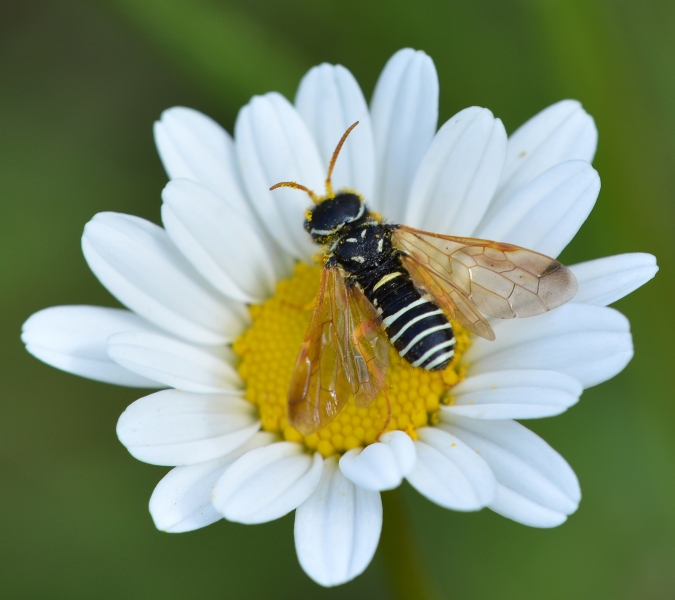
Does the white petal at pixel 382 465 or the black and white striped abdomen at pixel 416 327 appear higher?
the black and white striped abdomen at pixel 416 327

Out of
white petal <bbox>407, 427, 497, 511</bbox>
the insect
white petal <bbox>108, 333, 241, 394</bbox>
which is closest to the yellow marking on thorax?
the insect

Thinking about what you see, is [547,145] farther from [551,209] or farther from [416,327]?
[416,327]

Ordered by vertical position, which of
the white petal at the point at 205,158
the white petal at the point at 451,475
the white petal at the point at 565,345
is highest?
the white petal at the point at 205,158

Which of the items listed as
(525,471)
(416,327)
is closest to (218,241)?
(416,327)

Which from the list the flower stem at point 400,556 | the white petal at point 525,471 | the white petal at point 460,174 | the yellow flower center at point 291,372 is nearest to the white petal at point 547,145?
the white petal at point 460,174

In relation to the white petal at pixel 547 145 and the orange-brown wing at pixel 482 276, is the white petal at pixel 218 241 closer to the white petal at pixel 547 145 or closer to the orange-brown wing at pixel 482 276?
the orange-brown wing at pixel 482 276

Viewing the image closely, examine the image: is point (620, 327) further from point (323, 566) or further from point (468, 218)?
point (323, 566)

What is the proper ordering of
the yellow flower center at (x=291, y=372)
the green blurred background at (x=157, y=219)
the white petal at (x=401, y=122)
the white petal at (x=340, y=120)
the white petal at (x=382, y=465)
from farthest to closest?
the green blurred background at (x=157, y=219), the white petal at (x=340, y=120), the white petal at (x=401, y=122), the yellow flower center at (x=291, y=372), the white petal at (x=382, y=465)

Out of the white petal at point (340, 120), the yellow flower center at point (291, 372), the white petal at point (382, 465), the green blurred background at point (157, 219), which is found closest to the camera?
the white petal at point (382, 465)
